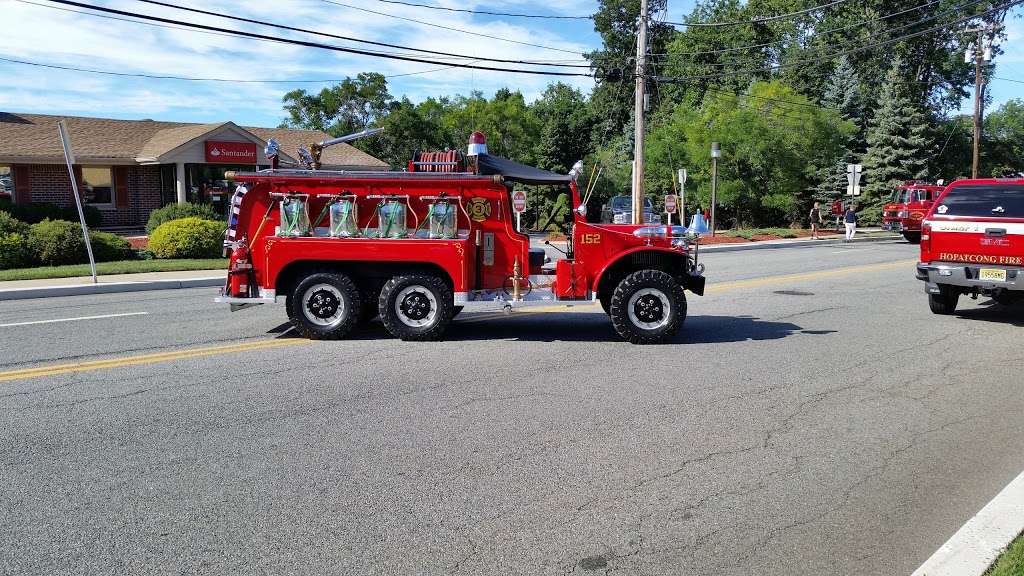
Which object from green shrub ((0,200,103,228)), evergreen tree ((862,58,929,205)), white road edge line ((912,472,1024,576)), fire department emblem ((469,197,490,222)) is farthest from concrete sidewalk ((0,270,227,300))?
evergreen tree ((862,58,929,205))

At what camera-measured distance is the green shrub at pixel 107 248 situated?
19.6m

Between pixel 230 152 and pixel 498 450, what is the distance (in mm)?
28628

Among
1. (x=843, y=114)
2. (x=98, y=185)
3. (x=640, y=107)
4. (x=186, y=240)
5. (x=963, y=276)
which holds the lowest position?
(x=963, y=276)

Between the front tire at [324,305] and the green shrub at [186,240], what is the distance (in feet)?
37.9

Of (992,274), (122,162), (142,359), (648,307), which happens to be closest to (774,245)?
(992,274)

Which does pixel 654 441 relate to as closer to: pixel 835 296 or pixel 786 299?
pixel 786 299

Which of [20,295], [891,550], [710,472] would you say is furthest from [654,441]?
[20,295]

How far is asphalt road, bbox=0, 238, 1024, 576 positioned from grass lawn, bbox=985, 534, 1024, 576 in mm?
373

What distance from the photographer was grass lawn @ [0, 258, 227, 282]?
1659 cm

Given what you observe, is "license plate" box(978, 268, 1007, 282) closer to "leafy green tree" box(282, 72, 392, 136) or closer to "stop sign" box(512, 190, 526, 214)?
"stop sign" box(512, 190, 526, 214)

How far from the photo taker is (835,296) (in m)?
14.4

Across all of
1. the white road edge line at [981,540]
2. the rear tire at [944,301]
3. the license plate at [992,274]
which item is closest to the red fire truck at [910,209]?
the rear tire at [944,301]

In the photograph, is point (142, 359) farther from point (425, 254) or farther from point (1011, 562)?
point (1011, 562)

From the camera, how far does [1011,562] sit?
3957mm
